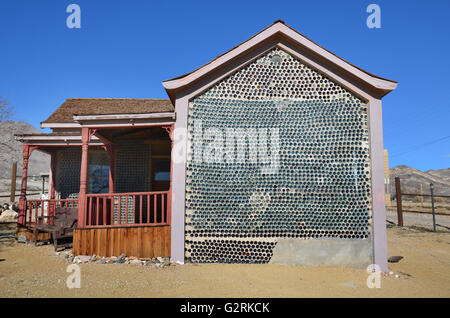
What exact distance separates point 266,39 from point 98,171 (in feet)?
23.3

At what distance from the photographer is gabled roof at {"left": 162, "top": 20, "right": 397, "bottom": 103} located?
6551mm

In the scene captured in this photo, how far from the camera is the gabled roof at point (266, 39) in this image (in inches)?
258

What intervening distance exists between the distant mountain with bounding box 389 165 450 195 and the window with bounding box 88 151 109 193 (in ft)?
119

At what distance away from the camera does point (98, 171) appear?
10.2 m

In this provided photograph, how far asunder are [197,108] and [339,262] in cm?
464

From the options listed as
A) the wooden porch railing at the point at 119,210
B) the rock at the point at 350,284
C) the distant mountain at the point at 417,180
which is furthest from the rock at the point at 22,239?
the distant mountain at the point at 417,180

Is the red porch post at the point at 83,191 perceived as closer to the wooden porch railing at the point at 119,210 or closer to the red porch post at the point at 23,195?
the wooden porch railing at the point at 119,210

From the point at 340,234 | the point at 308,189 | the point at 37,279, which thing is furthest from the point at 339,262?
the point at 37,279

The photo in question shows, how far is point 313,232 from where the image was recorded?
6.45 metres

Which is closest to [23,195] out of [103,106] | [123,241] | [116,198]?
[116,198]

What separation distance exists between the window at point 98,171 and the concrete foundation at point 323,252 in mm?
6603

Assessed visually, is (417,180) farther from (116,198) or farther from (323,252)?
(116,198)

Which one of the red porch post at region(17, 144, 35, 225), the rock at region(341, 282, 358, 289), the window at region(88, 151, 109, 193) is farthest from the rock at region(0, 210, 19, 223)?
the rock at region(341, 282, 358, 289)
